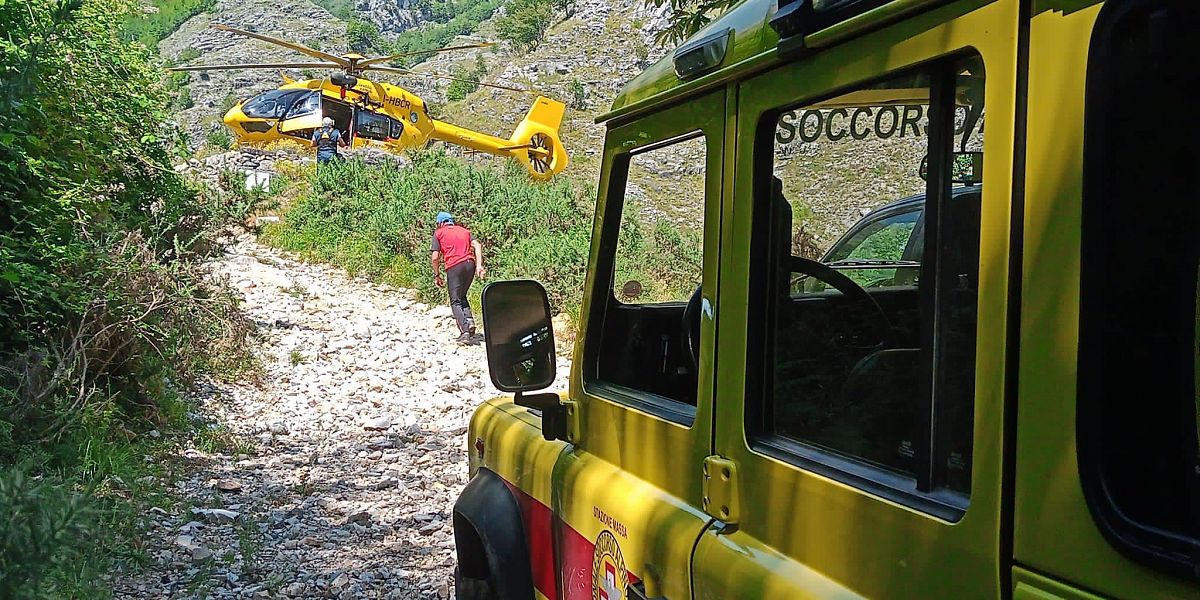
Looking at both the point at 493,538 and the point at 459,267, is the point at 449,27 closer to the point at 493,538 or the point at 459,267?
the point at 459,267

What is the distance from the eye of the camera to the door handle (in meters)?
1.94

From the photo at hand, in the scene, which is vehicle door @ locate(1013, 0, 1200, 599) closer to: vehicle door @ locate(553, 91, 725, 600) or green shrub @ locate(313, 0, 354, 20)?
vehicle door @ locate(553, 91, 725, 600)

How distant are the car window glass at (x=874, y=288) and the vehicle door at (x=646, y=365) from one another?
0.50 ft

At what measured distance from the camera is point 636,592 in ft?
6.44

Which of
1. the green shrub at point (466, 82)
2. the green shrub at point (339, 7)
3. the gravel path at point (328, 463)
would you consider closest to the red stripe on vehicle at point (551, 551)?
the gravel path at point (328, 463)

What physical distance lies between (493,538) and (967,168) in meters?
1.75

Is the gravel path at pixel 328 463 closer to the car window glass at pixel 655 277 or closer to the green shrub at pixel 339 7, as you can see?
the car window glass at pixel 655 277

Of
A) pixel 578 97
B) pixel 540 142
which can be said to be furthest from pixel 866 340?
pixel 578 97

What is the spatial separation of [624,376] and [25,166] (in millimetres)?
5292

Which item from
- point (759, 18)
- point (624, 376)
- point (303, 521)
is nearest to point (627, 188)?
point (624, 376)

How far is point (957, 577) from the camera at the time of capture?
1232 mm

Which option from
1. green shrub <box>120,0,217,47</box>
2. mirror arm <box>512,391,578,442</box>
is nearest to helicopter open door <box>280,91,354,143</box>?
mirror arm <box>512,391,578,442</box>

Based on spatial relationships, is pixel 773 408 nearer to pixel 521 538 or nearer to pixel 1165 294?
pixel 1165 294

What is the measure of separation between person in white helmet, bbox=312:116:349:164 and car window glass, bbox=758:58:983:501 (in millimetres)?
19020
